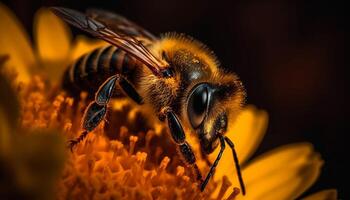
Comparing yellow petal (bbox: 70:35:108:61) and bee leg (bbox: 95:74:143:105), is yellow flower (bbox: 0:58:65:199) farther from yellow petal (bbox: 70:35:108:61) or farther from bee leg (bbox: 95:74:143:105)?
yellow petal (bbox: 70:35:108:61)

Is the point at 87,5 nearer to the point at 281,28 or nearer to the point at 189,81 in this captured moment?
the point at 281,28

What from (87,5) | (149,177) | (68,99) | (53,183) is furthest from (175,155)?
(87,5)

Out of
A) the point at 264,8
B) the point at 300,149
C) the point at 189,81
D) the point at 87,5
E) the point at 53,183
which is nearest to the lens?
the point at 53,183

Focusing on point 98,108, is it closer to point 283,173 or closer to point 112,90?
point 112,90

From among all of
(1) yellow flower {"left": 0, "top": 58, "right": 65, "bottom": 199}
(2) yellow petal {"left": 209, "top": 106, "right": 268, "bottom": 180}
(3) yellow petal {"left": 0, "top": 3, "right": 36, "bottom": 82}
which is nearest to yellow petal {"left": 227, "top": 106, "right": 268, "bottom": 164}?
(2) yellow petal {"left": 209, "top": 106, "right": 268, "bottom": 180}

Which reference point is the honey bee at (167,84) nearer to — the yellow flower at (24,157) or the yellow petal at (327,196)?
the yellow petal at (327,196)

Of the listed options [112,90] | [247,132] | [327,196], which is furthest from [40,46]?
[327,196]
